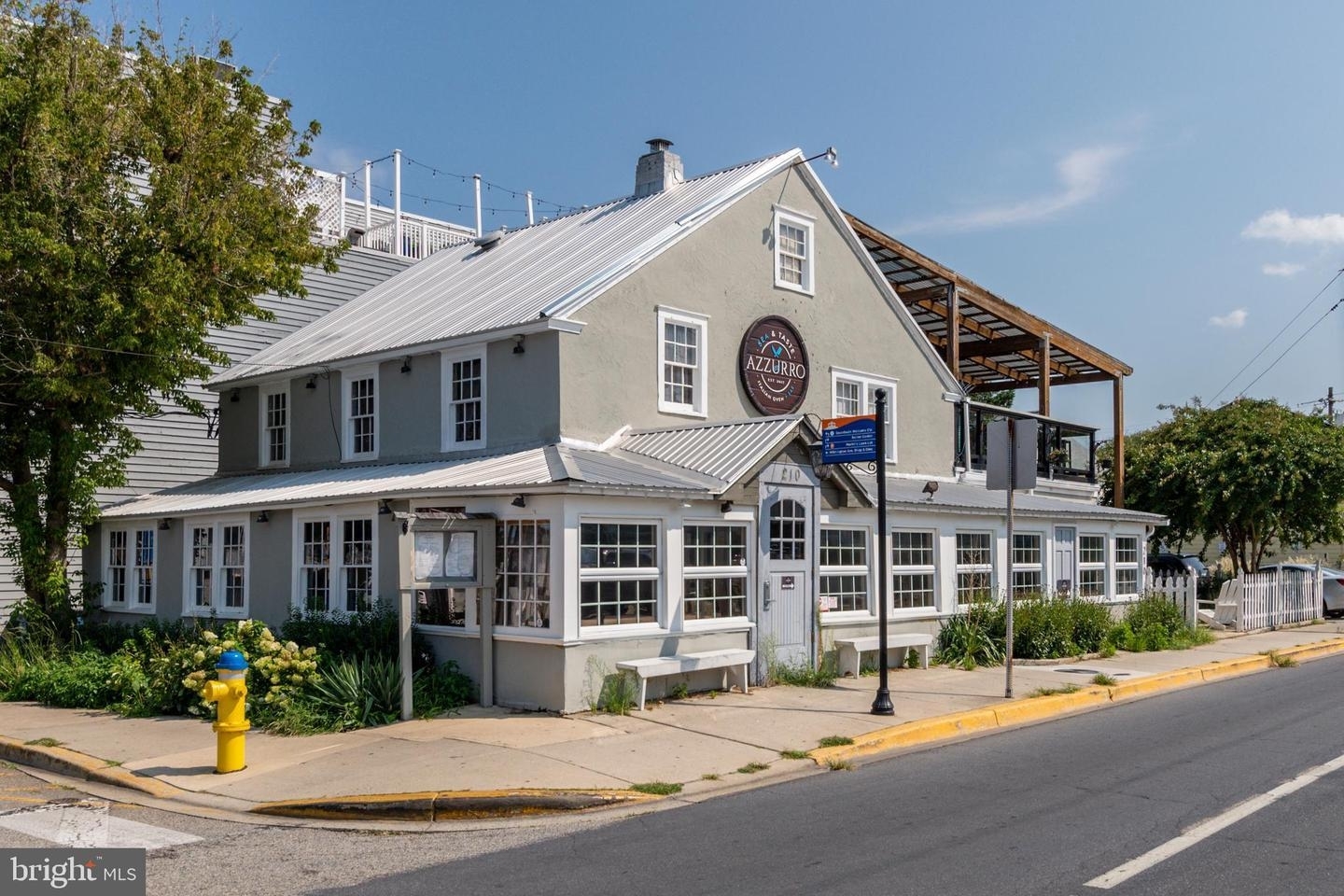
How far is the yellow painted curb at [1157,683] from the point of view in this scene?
15.6 m

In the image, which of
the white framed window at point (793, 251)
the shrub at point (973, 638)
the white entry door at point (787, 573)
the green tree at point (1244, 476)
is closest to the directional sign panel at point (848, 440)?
the white entry door at point (787, 573)

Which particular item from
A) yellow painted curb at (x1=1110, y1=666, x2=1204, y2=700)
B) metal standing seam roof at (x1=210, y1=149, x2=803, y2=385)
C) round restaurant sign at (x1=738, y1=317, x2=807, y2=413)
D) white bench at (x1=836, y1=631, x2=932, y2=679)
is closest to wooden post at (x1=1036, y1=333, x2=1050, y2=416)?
round restaurant sign at (x1=738, y1=317, x2=807, y2=413)

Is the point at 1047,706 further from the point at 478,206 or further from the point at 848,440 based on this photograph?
the point at 478,206

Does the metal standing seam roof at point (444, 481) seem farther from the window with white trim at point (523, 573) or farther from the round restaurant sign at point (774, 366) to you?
the round restaurant sign at point (774, 366)

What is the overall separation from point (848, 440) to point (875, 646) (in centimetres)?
313

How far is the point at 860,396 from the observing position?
21859mm

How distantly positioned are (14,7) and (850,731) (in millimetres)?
16163

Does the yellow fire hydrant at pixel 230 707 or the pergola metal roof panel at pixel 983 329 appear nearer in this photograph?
the yellow fire hydrant at pixel 230 707

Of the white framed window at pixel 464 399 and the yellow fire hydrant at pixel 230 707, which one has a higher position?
the white framed window at pixel 464 399

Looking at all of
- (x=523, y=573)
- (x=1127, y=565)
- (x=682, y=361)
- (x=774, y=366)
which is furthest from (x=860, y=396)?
(x=523, y=573)

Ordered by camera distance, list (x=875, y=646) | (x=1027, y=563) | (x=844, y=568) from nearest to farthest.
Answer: (x=875, y=646), (x=844, y=568), (x=1027, y=563)

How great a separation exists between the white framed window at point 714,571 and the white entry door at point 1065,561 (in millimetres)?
9121

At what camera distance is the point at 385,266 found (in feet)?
92.1

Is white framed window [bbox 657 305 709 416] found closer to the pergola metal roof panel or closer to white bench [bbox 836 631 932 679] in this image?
white bench [bbox 836 631 932 679]
